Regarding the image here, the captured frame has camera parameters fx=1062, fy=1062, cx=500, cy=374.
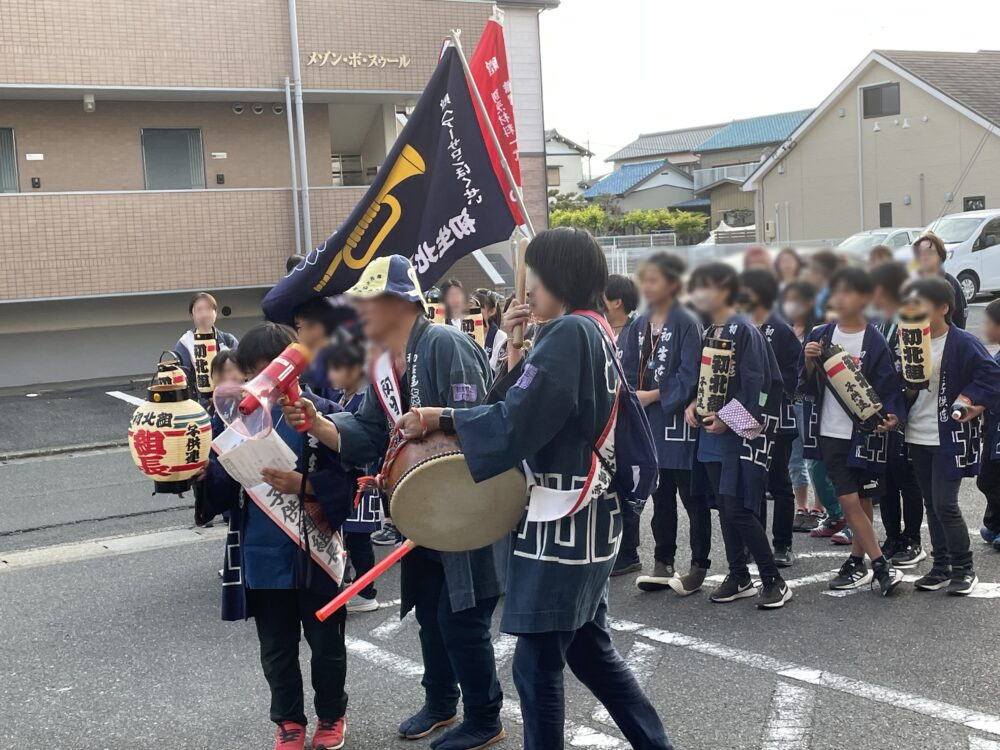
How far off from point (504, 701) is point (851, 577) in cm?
234

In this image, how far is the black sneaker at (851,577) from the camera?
5.90 metres

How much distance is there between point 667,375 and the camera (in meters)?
5.77

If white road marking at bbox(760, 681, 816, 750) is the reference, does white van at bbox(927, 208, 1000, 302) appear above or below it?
above

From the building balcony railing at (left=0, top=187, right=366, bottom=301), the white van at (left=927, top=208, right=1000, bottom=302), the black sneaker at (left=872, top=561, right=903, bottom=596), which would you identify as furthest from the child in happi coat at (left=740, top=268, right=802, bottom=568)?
the building balcony railing at (left=0, top=187, right=366, bottom=301)

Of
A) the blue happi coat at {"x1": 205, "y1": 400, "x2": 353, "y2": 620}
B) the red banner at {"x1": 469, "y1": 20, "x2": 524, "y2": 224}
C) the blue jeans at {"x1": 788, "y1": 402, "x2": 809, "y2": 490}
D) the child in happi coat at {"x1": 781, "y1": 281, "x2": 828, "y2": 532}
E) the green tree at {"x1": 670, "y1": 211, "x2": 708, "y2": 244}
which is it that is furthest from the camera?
the blue jeans at {"x1": 788, "y1": 402, "x2": 809, "y2": 490}

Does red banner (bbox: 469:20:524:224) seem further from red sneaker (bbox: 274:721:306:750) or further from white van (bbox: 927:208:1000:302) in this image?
red sneaker (bbox: 274:721:306:750)

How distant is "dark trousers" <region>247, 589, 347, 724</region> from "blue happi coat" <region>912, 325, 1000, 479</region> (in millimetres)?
3291

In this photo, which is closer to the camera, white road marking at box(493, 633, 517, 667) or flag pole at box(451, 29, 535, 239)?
flag pole at box(451, 29, 535, 239)

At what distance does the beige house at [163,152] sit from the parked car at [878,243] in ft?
47.5

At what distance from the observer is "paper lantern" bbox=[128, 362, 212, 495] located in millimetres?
3373

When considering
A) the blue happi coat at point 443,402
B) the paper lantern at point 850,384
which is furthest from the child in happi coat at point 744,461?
the blue happi coat at point 443,402

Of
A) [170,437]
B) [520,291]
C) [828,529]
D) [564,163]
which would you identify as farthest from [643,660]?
[564,163]

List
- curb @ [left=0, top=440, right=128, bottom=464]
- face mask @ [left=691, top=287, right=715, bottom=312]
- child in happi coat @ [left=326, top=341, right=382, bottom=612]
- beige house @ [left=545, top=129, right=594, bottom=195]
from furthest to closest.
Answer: beige house @ [left=545, top=129, right=594, bottom=195] < curb @ [left=0, top=440, right=128, bottom=464] < child in happi coat @ [left=326, top=341, right=382, bottom=612] < face mask @ [left=691, top=287, right=715, bottom=312]

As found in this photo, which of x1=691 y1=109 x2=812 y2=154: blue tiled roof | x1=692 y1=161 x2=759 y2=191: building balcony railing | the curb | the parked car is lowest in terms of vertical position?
the curb
